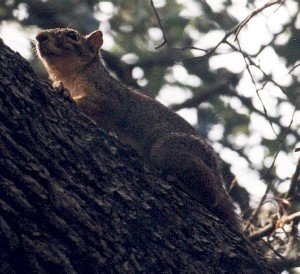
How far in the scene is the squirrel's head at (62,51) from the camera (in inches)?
238

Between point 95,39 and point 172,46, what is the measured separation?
4.95ft

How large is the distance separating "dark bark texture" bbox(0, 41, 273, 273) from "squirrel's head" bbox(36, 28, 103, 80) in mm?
2352

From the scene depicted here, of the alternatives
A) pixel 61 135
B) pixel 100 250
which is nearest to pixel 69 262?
pixel 100 250

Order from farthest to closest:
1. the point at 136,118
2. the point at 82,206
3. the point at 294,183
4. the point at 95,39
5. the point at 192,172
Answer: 1. the point at 95,39
2. the point at 136,118
3. the point at 294,183
4. the point at 192,172
5. the point at 82,206

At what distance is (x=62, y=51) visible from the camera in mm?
6199

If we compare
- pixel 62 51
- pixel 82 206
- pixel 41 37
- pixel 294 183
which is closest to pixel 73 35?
pixel 62 51

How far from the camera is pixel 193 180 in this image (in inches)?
189

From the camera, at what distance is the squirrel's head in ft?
19.8

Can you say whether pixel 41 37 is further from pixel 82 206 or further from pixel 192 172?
pixel 82 206

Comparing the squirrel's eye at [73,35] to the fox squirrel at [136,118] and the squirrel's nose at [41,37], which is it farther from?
the squirrel's nose at [41,37]

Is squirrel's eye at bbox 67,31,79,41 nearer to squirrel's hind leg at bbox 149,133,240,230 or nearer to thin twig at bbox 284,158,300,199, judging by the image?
squirrel's hind leg at bbox 149,133,240,230

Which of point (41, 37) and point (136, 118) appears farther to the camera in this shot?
point (41, 37)

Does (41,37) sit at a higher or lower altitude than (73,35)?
lower

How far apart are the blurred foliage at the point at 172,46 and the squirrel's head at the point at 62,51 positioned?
31.2 inches
